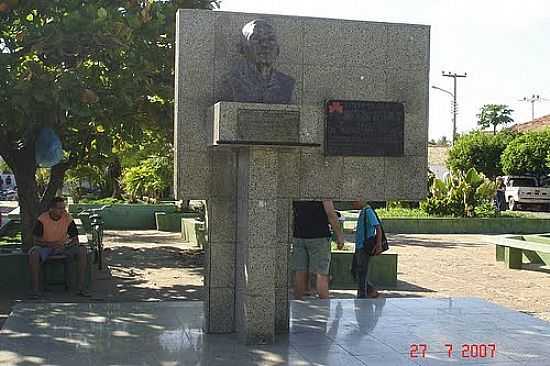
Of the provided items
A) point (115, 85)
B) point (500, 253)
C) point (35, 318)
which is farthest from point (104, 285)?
point (500, 253)

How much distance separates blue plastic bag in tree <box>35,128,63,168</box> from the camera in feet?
35.7

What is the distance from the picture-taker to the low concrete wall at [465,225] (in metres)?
24.0

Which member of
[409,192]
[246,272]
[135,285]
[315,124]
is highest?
[315,124]

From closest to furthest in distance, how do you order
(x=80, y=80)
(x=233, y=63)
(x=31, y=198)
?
(x=233, y=63)
(x=80, y=80)
(x=31, y=198)

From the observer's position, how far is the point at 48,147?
35.9 feet

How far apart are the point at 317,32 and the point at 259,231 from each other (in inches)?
77.9

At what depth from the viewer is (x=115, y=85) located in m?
10.6

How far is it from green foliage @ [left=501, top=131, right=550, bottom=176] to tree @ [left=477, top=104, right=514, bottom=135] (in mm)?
33982

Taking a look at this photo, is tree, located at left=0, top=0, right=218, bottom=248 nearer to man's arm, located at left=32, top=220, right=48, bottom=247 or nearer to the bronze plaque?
man's arm, located at left=32, top=220, right=48, bottom=247

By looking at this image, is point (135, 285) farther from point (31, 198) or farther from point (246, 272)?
point (246, 272)

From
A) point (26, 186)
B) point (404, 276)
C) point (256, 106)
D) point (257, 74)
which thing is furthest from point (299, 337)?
point (26, 186)

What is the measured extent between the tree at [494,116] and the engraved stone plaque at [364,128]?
225 ft

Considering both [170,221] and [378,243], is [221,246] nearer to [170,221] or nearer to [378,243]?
[378,243]

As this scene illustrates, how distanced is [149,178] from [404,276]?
1641 cm
